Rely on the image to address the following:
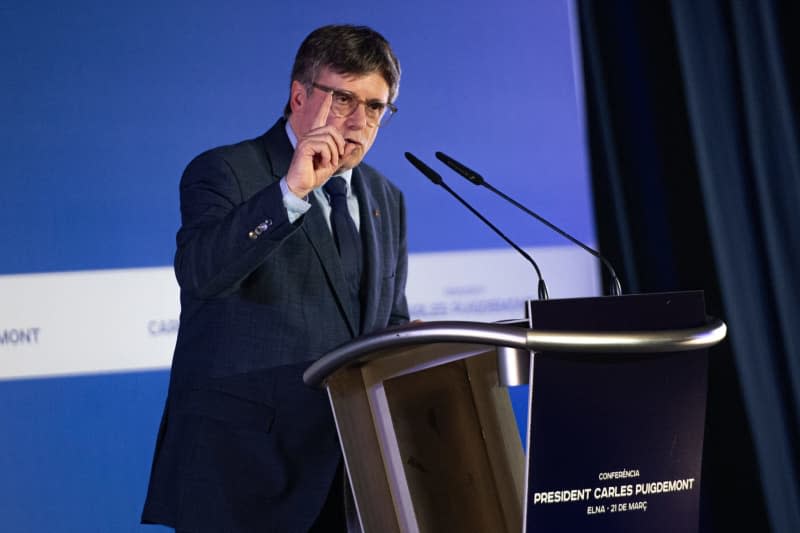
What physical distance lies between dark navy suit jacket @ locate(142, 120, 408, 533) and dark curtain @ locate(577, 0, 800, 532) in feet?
5.87

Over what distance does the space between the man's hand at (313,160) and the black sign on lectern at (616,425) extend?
24.8 inches

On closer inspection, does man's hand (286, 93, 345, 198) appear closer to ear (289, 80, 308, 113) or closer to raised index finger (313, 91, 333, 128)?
raised index finger (313, 91, 333, 128)

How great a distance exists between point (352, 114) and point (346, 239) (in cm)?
29

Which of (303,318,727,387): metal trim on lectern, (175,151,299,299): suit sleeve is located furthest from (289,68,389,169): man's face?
(303,318,727,387): metal trim on lectern

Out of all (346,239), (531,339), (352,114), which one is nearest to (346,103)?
(352,114)

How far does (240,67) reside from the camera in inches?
109

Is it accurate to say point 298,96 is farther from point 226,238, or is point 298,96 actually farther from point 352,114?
point 226,238

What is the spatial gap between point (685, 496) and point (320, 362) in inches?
22.3

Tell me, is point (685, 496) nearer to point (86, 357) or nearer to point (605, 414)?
point (605, 414)

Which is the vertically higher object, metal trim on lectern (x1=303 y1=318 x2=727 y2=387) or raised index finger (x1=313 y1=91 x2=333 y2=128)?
raised index finger (x1=313 y1=91 x2=333 y2=128)

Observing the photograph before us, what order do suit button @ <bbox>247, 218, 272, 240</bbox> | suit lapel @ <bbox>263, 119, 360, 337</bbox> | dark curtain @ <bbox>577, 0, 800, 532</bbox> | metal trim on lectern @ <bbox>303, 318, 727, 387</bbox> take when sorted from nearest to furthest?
metal trim on lectern @ <bbox>303, 318, 727, 387</bbox>
suit button @ <bbox>247, 218, 272, 240</bbox>
suit lapel @ <bbox>263, 119, 360, 337</bbox>
dark curtain @ <bbox>577, 0, 800, 532</bbox>

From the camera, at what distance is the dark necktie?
197 centimetres

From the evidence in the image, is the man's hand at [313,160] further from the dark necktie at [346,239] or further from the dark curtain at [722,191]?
the dark curtain at [722,191]

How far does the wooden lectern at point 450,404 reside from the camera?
1.14m
